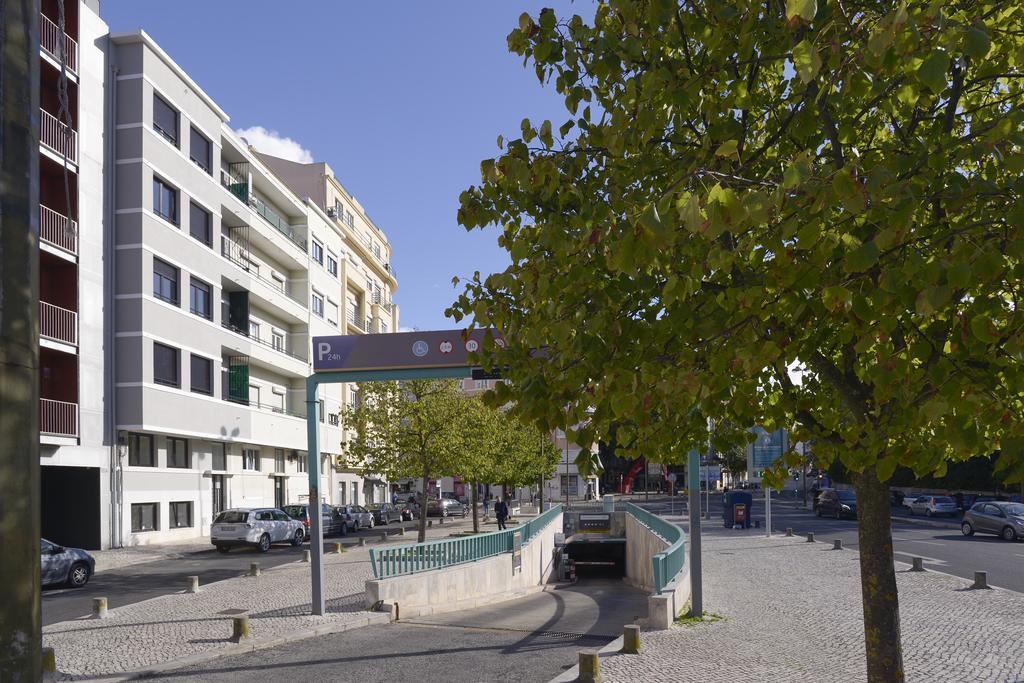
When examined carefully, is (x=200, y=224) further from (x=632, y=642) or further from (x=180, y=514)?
(x=632, y=642)

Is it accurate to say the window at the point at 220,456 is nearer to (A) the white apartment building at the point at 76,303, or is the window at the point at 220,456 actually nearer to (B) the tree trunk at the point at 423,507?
(A) the white apartment building at the point at 76,303

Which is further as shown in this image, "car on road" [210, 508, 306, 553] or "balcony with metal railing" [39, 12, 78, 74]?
"car on road" [210, 508, 306, 553]

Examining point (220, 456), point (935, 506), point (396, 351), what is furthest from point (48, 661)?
point (935, 506)

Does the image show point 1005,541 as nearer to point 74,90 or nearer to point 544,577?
point 544,577

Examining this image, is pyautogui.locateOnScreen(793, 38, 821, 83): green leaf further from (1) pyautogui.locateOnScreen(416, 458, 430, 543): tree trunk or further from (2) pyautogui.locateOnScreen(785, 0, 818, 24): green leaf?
(1) pyautogui.locateOnScreen(416, 458, 430, 543): tree trunk

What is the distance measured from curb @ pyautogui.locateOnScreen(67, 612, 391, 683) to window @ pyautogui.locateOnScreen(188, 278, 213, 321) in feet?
81.9

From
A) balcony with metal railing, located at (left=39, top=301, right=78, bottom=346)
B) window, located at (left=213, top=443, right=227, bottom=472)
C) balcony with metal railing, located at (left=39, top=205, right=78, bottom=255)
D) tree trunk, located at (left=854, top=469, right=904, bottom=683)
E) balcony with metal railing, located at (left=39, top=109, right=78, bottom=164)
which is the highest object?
balcony with metal railing, located at (left=39, top=109, right=78, bottom=164)

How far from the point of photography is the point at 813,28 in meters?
4.85

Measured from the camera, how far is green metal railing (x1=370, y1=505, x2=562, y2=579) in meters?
15.0

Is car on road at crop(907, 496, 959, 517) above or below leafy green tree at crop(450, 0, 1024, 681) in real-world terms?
below

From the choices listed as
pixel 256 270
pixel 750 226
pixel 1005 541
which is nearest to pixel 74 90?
pixel 256 270

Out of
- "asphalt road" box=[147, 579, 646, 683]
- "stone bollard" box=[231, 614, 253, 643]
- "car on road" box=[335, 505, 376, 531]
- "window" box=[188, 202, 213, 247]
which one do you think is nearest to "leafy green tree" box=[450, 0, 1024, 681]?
"asphalt road" box=[147, 579, 646, 683]

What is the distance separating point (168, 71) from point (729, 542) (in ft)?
88.4

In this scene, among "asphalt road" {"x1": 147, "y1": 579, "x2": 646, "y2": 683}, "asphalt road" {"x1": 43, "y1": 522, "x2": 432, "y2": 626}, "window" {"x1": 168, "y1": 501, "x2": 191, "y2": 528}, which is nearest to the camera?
"asphalt road" {"x1": 147, "y1": 579, "x2": 646, "y2": 683}
